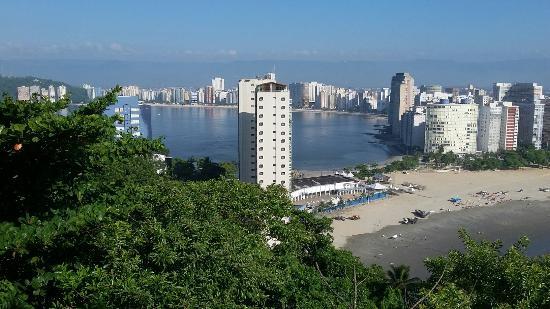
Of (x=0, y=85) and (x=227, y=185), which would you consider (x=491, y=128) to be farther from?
(x=0, y=85)

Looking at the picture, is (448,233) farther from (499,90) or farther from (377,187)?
(499,90)

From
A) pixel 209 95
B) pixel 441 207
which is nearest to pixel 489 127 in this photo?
pixel 441 207

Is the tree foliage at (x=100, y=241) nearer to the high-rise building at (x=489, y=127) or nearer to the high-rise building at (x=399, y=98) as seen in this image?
the high-rise building at (x=489, y=127)

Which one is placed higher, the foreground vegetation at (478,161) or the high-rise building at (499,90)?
the high-rise building at (499,90)

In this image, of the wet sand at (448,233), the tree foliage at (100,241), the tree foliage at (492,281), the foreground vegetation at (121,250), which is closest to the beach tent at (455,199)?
the wet sand at (448,233)

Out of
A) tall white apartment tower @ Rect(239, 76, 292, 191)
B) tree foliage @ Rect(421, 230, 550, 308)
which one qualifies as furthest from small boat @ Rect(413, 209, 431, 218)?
tree foliage @ Rect(421, 230, 550, 308)
